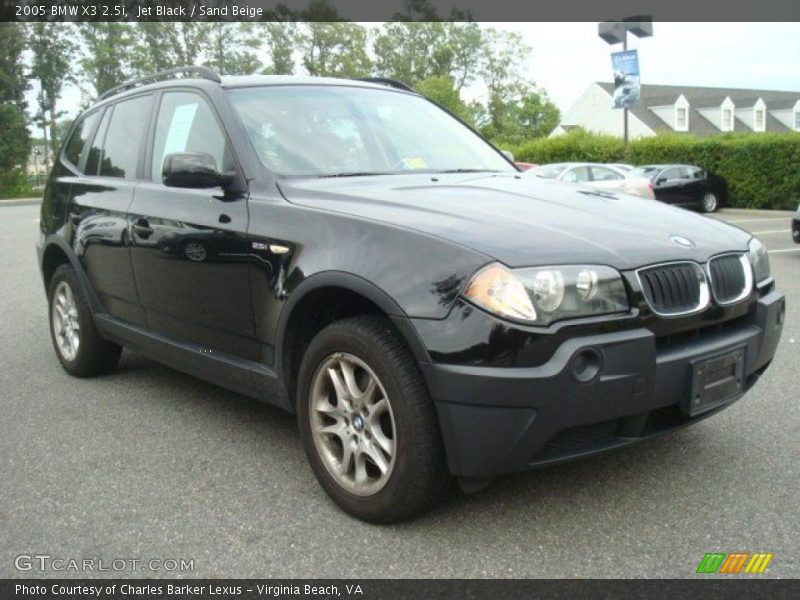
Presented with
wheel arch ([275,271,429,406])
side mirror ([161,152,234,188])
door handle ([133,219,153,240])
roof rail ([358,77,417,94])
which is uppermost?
roof rail ([358,77,417,94])

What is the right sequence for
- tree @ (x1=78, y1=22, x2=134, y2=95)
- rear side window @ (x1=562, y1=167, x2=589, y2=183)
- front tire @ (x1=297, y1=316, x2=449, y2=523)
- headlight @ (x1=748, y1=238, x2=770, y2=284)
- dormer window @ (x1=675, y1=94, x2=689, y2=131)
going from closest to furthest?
front tire @ (x1=297, y1=316, x2=449, y2=523)
headlight @ (x1=748, y1=238, x2=770, y2=284)
rear side window @ (x1=562, y1=167, x2=589, y2=183)
tree @ (x1=78, y1=22, x2=134, y2=95)
dormer window @ (x1=675, y1=94, x2=689, y2=131)

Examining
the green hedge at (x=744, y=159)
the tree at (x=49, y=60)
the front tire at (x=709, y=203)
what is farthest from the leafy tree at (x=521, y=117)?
the front tire at (x=709, y=203)

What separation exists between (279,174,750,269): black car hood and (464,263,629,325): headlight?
0.05m

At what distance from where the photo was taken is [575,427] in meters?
2.66

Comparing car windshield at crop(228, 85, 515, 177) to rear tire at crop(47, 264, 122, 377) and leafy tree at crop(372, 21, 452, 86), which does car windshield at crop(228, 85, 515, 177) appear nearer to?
rear tire at crop(47, 264, 122, 377)

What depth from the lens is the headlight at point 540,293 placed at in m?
2.61

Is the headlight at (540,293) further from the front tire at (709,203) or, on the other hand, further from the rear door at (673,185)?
the front tire at (709,203)

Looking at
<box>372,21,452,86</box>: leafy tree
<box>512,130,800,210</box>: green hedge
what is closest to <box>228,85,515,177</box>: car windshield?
<box>512,130,800,210</box>: green hedge

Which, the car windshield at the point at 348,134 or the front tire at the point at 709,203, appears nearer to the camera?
the car windshield at the point at 348,134

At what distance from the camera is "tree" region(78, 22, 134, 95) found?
49.6 m

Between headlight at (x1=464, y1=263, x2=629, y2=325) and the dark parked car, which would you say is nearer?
headlight at (x1=464, y1=263, x2=629, y2=325)

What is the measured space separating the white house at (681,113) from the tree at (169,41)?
26.6m
